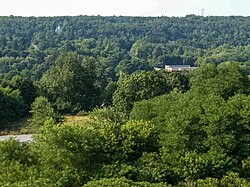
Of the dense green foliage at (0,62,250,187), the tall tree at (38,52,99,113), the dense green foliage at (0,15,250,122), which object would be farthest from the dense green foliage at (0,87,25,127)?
the dense green foliage at (0,62,250,187)

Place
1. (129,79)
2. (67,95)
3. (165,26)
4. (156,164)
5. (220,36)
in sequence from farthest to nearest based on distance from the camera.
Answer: (165,26) → (220,36) → (67,95) → (129,79) → (156,164)

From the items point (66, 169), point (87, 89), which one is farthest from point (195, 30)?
point (66, 169)

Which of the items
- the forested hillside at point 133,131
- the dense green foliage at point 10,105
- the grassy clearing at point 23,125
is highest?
the forested hillside at point 133,131

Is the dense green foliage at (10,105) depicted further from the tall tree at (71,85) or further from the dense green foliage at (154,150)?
the dense green foliage at (154,150)

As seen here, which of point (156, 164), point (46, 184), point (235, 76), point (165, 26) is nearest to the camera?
point (46, 184)

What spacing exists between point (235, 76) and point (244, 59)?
2940 inches

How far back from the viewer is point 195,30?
508 feet

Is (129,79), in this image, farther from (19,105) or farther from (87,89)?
(19,105)

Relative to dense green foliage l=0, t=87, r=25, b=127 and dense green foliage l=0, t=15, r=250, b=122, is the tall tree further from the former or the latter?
dense green foliage l=0, t=87, r=25, b=127

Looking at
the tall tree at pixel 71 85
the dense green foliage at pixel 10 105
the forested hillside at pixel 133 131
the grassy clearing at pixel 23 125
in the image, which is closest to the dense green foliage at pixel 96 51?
the tall tree at pixel 71 85

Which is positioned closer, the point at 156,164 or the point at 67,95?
the point at 156,164

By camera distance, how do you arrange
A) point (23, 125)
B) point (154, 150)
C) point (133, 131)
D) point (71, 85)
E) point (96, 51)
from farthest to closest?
point (96, 51) → point (71, 85) → point (23, 125) → point (154, 150) → point (133, 131)

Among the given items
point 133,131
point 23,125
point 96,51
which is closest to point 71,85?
point 23,125

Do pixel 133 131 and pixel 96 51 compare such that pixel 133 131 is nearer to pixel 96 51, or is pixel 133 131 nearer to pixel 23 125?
Answer: pixel 23 125
